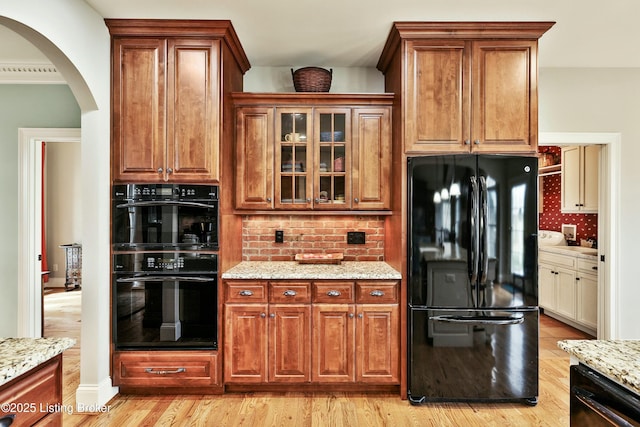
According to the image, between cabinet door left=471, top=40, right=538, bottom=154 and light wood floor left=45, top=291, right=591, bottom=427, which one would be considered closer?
light wood floor left=45, top=291, right=591, bottom=427

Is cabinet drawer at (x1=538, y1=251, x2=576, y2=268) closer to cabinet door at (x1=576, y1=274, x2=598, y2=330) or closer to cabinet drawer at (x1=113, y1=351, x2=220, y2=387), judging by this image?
cabinet door at (x1=576, y1=274, x2=598, y2=330)

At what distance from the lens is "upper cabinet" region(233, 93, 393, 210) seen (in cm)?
301

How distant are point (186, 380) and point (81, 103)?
6.88 feet

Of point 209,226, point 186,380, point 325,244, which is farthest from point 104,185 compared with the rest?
point 325,244

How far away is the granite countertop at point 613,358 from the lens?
41.9 inches

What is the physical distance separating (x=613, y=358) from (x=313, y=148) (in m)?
2.34

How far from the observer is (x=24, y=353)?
3.94ft

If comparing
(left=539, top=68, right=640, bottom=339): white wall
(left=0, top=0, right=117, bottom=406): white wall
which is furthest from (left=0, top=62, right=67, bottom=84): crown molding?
(left=539, top=68, right=640, bottom=339): white wall

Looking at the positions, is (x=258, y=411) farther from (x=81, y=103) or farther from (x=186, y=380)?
(x=81, y=103)

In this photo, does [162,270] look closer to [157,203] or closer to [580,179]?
[157,203]

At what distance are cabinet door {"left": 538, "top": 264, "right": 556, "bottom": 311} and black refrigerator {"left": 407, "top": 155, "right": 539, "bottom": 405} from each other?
98.5 inches

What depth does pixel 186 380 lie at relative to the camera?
2639 mm

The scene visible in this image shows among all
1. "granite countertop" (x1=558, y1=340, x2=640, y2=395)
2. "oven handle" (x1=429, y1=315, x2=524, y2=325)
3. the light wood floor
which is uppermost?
"granite countertop" (x1=558, y1=340, x2=640, y2=395)

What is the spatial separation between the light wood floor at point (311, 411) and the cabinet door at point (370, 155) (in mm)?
1503
